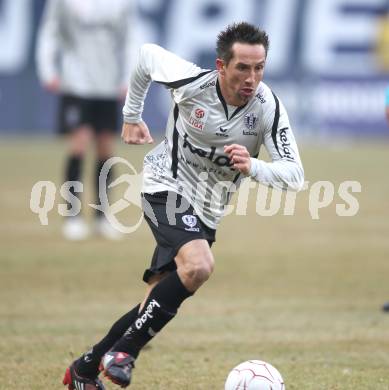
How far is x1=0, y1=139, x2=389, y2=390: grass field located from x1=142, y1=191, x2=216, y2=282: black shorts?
77cm

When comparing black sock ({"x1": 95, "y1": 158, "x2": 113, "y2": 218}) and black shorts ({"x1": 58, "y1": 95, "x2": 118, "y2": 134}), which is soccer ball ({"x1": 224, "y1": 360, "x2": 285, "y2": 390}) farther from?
black shorts ({"x1": 58, "y1": 95, "x2": 118, "y2": 134})

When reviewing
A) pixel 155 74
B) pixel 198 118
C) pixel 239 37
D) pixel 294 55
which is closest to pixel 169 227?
pixel 198 118

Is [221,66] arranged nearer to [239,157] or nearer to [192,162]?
[192,162]

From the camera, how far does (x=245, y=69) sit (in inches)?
243

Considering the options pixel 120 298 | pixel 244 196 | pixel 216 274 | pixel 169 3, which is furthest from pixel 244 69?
pixel 169 3

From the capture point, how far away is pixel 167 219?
20.9 ft

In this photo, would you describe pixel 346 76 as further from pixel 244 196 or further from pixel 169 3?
pixel 244 196

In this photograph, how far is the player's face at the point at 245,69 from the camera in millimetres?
6152

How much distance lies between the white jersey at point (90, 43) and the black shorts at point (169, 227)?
6851 mm

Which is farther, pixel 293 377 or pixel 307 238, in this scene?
pixel 307 238

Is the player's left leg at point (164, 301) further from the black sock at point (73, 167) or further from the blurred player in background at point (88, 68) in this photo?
the blurred player in background at point (88, 68)

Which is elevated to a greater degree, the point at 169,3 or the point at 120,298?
the point at 169,3

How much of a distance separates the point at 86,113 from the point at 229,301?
14.3 ft

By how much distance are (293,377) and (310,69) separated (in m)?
18.3
